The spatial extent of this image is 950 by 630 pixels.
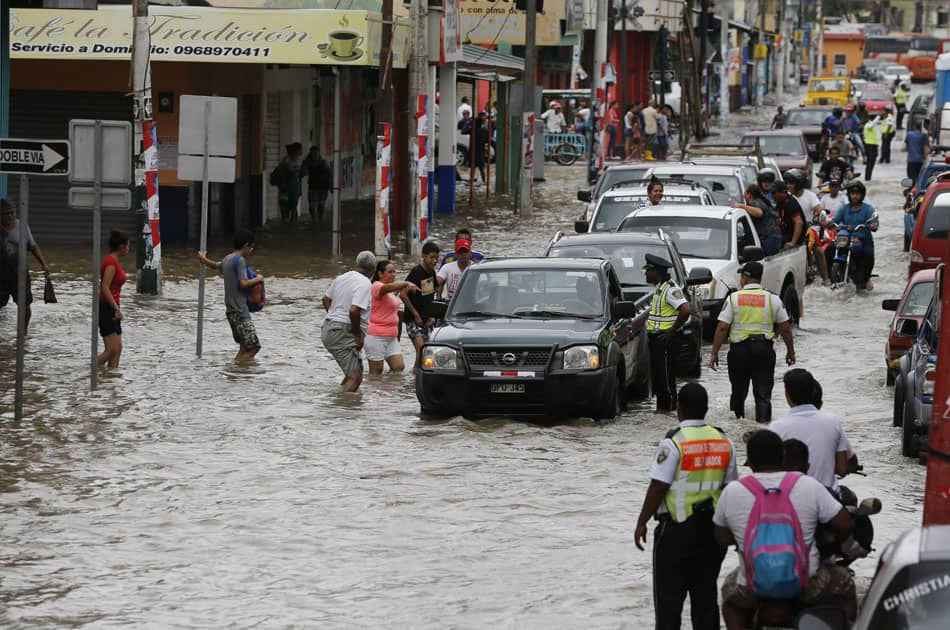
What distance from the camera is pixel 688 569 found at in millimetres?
8531

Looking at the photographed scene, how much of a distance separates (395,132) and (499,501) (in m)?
25.8

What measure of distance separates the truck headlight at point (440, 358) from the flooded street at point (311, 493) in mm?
532

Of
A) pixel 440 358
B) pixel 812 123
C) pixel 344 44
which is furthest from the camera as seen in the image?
pixel 812 123

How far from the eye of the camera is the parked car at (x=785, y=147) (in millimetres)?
42875

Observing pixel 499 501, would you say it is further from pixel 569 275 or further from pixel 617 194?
pixel 617 194

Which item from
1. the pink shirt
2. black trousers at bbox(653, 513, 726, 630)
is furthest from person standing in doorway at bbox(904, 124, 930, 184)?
black trousers at bbox(653, 513, 726, 630)

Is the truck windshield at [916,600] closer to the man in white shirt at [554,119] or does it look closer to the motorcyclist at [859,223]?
the motorcyclist at [859,223]

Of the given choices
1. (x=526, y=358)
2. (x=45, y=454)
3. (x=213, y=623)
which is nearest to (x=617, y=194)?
(x=526, y=358)

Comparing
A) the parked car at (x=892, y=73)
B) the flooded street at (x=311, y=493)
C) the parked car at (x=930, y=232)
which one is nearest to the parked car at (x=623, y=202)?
the parked car at (x=930, y=232)

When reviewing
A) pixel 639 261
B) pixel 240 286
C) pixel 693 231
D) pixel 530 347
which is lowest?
pixel 530 347

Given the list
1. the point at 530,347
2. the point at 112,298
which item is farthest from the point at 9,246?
the point at 530,347

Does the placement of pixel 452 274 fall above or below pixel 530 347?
above

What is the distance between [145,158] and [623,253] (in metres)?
7.77

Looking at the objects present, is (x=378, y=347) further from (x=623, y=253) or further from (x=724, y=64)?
(x=724, y=64)
